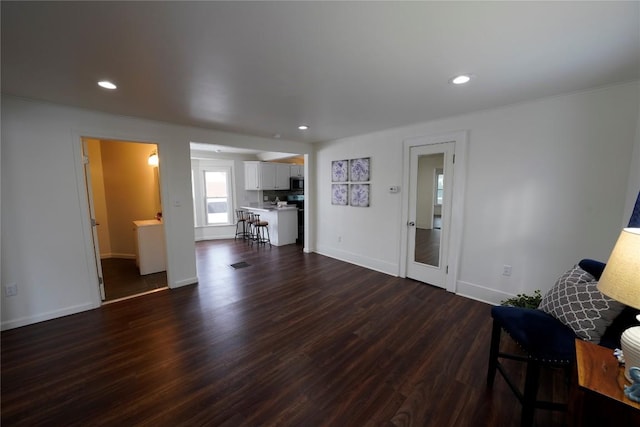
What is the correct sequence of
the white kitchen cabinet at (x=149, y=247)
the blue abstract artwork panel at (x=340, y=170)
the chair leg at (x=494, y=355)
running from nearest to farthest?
the chair leg at (x=494, y=355), the white kitchen cabinet at (x=149, y=247), the blue abstract artwork panel at (x=340, y=170)

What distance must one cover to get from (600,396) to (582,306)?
30.0 inches

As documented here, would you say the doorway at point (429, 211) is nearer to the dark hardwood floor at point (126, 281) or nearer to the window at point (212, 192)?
the dark hardwood floor at point (126, 281)

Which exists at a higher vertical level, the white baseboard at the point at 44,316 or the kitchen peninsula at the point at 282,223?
the kitchen peninsula at the point at 282,223

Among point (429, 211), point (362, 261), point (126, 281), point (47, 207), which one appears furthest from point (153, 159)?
point (429, 211)

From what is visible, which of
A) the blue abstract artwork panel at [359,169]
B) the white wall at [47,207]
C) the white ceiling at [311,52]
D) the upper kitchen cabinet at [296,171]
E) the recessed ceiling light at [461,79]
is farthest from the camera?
the upper kitchen cabinet at [296,171]

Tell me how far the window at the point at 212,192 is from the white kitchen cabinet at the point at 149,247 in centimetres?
255

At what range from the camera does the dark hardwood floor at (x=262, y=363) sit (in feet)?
5.48

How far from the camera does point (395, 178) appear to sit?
4.07 m

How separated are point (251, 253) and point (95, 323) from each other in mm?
3102

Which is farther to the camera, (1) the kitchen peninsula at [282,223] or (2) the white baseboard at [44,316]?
(1) the kitchen peninsula at [282,223]

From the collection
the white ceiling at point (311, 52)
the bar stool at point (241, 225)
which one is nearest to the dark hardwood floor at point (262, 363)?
the white ceiling at point (311, 52)

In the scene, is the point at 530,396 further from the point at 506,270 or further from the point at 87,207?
the point at 87,207

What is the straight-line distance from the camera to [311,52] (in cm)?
168

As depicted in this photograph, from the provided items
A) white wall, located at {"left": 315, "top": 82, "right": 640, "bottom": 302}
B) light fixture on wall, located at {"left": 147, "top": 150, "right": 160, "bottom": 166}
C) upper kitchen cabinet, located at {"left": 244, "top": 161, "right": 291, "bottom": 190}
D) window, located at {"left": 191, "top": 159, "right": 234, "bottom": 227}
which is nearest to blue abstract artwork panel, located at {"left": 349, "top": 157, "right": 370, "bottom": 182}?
white wall, located at {"left": 315, "top": 82, "right": 640, "bottom": 302}
